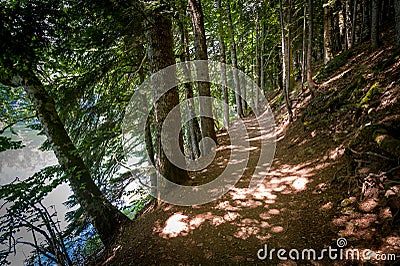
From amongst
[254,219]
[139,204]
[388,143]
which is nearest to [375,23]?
[388,143]

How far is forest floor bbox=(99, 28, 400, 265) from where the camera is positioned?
Answer: 3.07 meters

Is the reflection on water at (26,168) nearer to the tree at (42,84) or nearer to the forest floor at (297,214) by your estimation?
the tree at (42,84)

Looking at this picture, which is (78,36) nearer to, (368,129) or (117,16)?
(117,16)

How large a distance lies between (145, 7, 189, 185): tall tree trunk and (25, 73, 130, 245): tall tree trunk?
1903 millimetres

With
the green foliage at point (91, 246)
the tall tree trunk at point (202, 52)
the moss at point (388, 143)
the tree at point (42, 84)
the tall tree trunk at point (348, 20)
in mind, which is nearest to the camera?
the moss at point (388, 143)

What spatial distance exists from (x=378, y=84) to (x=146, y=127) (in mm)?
6503

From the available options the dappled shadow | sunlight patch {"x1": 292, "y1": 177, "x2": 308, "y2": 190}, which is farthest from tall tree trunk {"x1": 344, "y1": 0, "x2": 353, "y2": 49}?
sunlight patch {"x1": 292, "y1": 177, "x2": 308, "y2": 190}

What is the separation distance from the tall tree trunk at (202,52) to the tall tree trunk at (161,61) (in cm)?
240

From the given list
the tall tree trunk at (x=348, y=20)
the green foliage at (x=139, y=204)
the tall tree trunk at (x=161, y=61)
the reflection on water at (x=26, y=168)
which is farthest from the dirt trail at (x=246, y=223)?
the reflection on water at (x=26, y=168)

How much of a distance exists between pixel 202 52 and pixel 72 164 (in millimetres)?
5612

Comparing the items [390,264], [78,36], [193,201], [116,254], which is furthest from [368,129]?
[78,36]

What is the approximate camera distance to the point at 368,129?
3.75 meters

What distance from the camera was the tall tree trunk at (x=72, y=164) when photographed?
207 inches

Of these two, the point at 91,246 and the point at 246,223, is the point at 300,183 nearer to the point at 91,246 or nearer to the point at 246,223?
the point at 246,223
